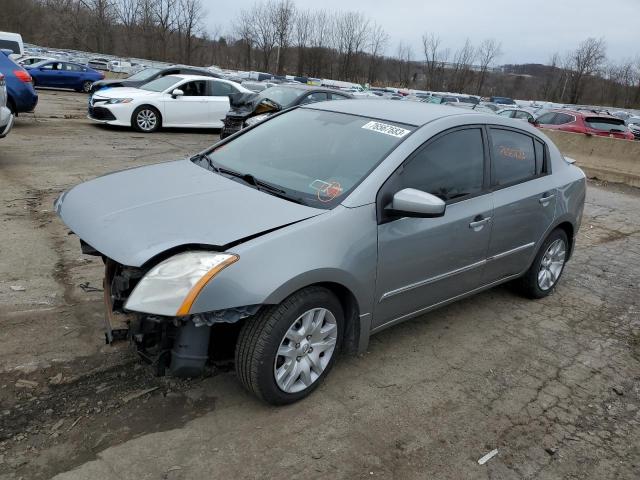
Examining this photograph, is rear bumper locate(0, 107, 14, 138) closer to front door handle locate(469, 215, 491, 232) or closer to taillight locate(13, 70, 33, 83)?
taillight locate(13, 70, 33, 83)

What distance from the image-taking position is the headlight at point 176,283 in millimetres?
2408

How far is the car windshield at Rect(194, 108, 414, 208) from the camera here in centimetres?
319

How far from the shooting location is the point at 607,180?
12.4m

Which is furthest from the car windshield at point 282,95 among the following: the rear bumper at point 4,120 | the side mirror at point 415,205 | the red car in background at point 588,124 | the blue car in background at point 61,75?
the blue car in background at point 61,75

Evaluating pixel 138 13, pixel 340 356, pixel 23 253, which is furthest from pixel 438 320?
pixel 138 13

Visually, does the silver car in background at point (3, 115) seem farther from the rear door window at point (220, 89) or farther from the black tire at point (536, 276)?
the black tire at point (536, 276)

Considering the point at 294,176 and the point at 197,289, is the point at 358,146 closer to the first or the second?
the point at 294,176

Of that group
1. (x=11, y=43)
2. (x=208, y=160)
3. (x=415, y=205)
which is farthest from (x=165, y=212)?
(x=11, y=43)

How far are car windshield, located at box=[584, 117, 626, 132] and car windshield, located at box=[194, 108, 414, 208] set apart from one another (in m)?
13.8

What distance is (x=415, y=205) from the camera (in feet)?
9.78

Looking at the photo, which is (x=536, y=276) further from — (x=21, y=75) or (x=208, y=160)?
(x=21, y=75)

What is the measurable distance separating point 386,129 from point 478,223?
0.95 meters

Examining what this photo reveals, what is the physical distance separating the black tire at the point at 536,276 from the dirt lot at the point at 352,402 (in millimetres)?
106

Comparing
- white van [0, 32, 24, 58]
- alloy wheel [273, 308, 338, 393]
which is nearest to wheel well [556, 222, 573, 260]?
alloy wheel [273, 308, 338, 393]
